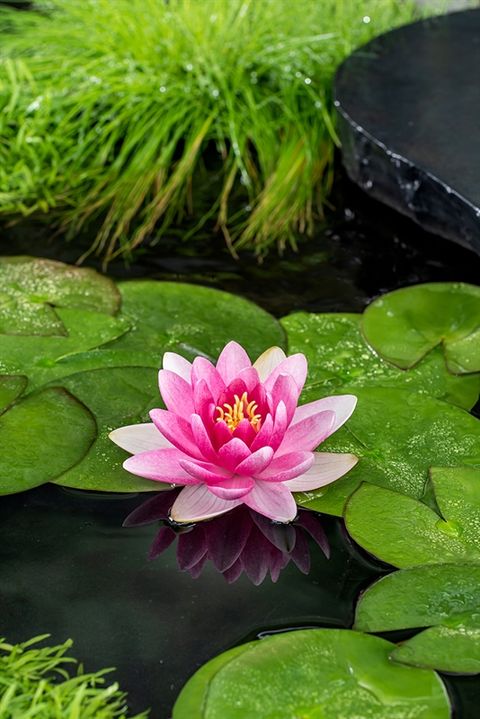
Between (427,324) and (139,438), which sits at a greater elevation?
(139,438)

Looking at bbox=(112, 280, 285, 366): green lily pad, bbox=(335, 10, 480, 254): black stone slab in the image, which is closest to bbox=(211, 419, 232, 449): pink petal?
bbox=(112, 280, 285, 366): green lily pad

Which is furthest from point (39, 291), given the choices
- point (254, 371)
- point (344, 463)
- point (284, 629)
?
point (284, 629)

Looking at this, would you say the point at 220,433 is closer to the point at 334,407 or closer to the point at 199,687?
the point at 334,407

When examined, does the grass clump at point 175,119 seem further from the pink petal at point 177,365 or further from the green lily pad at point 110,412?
the pink petal at point 177,365

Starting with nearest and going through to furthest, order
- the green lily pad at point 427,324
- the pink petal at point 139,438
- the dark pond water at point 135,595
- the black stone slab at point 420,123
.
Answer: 1. the dark pond water at point 135,595
2. the pink petal at point 139,438
3. the green lily pad at point 427,324
4. the black stone slab at point 420,123

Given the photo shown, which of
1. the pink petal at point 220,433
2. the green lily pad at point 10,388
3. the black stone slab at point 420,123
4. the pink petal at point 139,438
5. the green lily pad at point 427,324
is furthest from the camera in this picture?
the black stone slab at point 420,123

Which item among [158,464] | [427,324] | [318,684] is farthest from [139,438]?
[427,324]

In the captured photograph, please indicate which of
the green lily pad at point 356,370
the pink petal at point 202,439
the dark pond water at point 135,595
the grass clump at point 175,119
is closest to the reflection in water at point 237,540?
the dark pond water at point 135,595
